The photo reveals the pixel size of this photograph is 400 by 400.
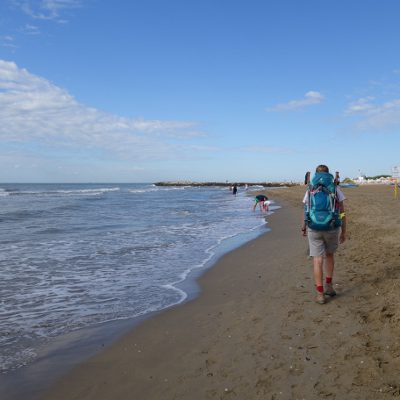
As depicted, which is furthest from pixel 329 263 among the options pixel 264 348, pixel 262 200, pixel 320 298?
pixel 262 200

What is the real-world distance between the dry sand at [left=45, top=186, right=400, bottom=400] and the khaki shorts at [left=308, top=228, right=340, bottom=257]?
0.71 meters

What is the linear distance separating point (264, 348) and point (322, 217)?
2.12 metres

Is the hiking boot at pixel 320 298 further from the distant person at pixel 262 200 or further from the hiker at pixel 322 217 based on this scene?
the distant person at pixel 262 200

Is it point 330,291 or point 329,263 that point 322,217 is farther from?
point 330,291

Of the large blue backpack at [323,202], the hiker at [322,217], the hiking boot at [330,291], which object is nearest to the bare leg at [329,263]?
the hiker at [322,217]

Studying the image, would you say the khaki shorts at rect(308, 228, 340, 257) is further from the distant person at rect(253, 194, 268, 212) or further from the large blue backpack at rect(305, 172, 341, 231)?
the distant person at rect(253, 194, 268, 212)

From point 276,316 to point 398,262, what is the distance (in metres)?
3.48

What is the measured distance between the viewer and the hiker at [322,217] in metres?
5.32

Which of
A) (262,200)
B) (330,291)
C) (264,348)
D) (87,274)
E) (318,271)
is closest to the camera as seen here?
(264,348)

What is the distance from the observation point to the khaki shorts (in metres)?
5.46

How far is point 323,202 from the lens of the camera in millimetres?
5324

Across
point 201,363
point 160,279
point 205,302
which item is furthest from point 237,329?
point 160,279

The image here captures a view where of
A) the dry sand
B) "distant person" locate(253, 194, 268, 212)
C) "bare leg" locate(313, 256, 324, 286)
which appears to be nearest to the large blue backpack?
"bare leg" locate(313, 256, 324, 286)

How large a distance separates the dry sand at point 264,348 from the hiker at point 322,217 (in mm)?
571
